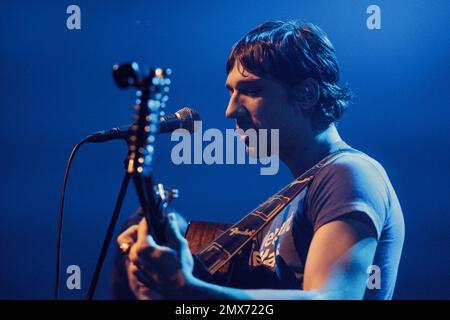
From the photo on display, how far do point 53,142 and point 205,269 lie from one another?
1087 mm

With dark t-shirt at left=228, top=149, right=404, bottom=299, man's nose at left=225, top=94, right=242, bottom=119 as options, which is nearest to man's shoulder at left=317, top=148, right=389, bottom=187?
dark t-shirt at left=228, top=149, right=404, bottom=299

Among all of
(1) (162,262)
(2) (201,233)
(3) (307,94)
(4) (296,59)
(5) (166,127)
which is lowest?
(2) (201,233)

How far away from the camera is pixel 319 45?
6.17ft

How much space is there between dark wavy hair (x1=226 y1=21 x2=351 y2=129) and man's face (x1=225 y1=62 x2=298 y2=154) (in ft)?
0.10

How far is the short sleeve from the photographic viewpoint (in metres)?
1.34

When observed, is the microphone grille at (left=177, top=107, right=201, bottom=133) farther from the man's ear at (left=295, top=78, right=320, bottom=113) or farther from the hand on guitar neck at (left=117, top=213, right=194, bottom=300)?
the hand on guitar neck at (left=117, top=213, right=194, bottom=300)

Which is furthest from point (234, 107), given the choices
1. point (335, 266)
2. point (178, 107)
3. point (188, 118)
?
point (335, 266)

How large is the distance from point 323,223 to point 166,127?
0.58 metres

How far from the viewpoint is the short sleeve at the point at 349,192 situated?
134cm

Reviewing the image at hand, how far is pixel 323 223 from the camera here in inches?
53.6

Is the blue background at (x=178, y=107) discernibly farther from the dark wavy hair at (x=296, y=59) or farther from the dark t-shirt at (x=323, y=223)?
the dark t-shirt at (x=323, y=223)

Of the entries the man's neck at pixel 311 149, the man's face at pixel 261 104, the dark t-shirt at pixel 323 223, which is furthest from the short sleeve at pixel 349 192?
the man's face at pixel 261 104

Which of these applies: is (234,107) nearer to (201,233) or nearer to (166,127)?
(166,127)
